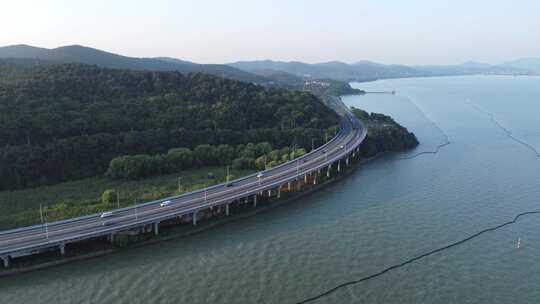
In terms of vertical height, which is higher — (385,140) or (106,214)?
(385,140)

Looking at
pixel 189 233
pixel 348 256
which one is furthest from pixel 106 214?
pixel 348 256

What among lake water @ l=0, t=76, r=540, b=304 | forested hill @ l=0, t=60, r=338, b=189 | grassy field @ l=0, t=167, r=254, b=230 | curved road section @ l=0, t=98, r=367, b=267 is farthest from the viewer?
forested hill @ l=0, t=60, r=338, b=189

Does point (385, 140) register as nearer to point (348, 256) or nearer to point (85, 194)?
point (348, 256)

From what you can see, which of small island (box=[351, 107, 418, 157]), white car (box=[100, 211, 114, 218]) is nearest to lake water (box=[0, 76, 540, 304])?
white car (box=[100, 211, 114, 218])

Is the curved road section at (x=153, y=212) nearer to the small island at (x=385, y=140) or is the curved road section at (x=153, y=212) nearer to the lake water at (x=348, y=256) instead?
the lake water at (x=348, y=256)

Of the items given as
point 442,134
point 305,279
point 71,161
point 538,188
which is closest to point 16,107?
point 71,161

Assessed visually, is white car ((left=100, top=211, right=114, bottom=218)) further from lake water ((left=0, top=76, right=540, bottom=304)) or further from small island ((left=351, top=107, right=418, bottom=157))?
small island ((left=351, top=107, right=418, bottom=157))

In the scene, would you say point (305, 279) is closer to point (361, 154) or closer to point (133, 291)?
point (133, 291)

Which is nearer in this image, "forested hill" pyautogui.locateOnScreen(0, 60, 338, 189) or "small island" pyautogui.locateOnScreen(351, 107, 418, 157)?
"forested hill" pyautogui.locateOnScreen(0, 60, 338, 189)

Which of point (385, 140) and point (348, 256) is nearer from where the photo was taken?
point (348, 256)
